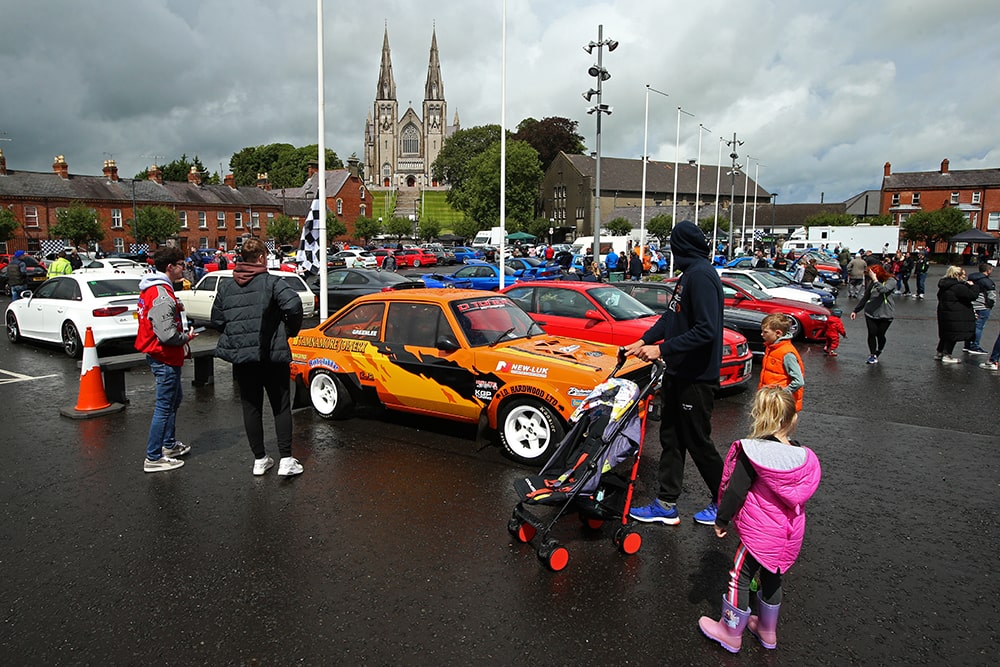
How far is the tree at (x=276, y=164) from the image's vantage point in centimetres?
11325

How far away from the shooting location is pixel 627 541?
14.5ft

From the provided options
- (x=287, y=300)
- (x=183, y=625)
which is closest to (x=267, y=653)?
(x=183, y=625)

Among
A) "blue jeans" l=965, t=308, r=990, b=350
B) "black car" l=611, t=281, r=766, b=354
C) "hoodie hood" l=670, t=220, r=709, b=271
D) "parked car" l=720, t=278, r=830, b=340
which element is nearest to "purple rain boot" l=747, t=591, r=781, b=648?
"hoodie hood" l=670, t=220, r=709, b=271

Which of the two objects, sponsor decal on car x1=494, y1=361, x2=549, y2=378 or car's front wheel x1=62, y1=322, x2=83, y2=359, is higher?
sponsor decal on car x1=494, y1=361, x2=549, y2=378

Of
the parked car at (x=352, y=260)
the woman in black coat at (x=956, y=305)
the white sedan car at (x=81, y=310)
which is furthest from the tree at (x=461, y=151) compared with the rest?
the woman in black coat at (x=956, y=305)

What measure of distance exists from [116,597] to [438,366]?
3.55 meters

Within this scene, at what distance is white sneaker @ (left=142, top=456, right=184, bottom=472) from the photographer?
241 inches

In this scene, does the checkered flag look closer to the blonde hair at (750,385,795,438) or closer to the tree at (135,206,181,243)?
the blonde hair at (750,385,795,438)

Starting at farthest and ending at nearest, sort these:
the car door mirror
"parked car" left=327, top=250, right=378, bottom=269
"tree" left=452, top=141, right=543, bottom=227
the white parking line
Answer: "tree" left=452, top=141, right=543, bottom=227 → "parked car" left=327, top=250, right=378, bottom=269 → the white parking line → the car door mirror

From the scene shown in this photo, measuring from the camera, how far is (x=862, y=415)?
848cm

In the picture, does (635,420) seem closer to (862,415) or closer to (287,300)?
(287,300)

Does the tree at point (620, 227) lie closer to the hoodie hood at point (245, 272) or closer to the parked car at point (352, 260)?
the parked car at point (352, 260)

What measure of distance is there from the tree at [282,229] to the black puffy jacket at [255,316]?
59.9 metres

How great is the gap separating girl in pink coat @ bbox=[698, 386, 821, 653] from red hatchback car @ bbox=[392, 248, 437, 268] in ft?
149
